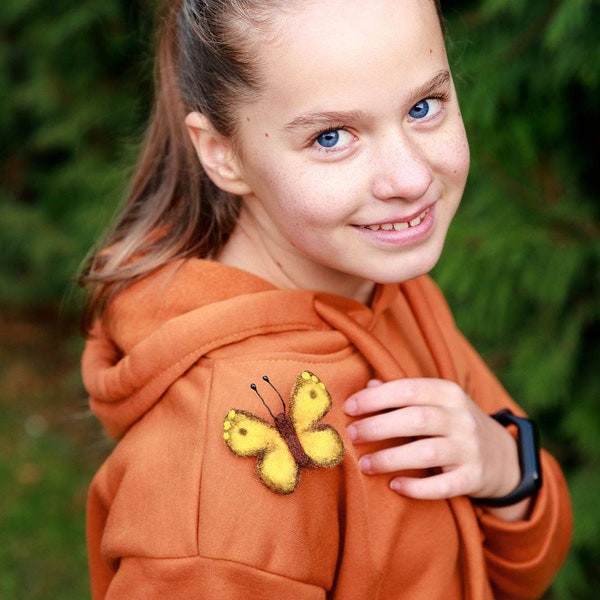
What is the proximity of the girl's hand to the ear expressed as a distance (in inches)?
19.3

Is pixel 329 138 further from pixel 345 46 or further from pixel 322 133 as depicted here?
pixel 345 46

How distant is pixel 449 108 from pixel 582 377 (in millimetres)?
1878

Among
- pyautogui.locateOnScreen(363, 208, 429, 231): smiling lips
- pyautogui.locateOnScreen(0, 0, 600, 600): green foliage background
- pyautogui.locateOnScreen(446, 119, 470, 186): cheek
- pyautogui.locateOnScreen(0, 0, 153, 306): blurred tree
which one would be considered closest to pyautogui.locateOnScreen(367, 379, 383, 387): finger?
pyautogui.locateOnScreen(363, 208, 429, 231): smiling lips

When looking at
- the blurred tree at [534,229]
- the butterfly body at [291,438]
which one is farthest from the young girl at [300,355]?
the blurred tree at [534,229]

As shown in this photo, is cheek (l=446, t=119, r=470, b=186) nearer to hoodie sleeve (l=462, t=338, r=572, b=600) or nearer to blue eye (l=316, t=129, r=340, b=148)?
blue eye (l=316, t=129, r=340, b=148)

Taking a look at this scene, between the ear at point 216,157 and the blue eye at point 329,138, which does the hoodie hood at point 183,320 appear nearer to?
the ear at point 216,157

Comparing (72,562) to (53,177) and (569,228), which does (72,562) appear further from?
(569,228)

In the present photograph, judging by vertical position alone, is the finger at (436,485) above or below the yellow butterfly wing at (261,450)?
below

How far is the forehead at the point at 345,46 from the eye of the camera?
1.45 metres

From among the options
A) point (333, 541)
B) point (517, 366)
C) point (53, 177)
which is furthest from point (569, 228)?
point (53, 177)

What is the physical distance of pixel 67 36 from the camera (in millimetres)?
4629

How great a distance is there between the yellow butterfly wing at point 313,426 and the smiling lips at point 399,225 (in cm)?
30

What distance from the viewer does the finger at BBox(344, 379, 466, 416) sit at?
165 cm

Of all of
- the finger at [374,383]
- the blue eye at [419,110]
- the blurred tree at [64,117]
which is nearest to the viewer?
the blue eye at [419,110]
